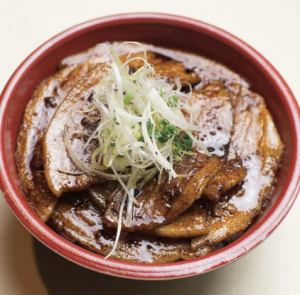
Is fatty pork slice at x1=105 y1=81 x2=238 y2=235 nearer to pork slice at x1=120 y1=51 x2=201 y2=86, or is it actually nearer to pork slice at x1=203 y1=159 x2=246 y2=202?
pork slice at x1=203 y1=159 x2=246 y2=202

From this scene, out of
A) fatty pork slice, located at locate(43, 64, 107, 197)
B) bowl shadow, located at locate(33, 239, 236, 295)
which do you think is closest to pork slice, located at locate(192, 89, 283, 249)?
bowl shadow, located at locate(33, 239, 236, 295)

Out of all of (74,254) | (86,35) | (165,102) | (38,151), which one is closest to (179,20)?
(86,35)

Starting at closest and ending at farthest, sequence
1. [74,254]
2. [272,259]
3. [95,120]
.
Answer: [74,254] → [95,120] → [272,259]

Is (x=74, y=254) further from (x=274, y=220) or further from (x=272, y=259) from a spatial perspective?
(x=272, y=259)

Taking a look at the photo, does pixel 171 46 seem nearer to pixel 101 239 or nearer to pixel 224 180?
pixel 224 180

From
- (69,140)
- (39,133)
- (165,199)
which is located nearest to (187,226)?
(165,199)

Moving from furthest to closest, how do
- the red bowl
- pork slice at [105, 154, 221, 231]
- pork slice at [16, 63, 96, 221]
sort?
pork slice at [16, 63, 96, 221] < pork slice at [105, 154, 221, 231] < the red bowl
